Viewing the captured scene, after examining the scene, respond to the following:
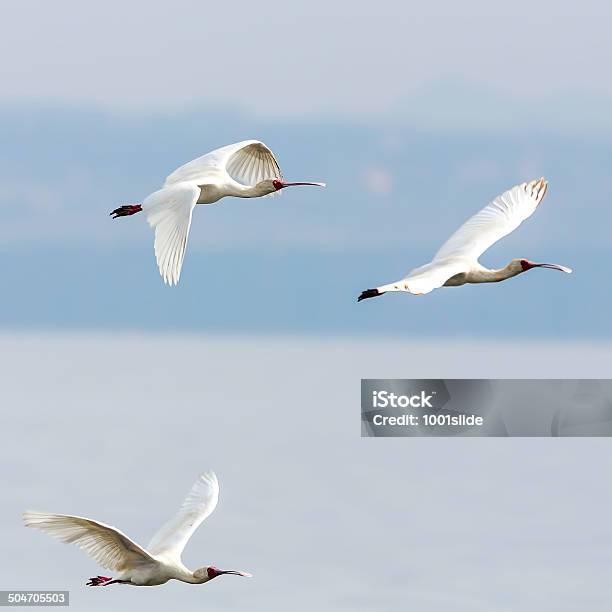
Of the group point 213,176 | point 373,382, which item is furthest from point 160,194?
point 373,382

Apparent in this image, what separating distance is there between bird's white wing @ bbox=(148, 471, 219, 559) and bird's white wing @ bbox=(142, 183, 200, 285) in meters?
1.90

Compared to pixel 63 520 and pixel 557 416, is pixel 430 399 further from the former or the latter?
pixel 63 520

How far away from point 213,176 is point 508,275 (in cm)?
312

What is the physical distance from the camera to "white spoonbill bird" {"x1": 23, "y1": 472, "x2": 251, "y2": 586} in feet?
43.0

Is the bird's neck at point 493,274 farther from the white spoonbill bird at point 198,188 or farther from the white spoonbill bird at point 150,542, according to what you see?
the white spoonbill bird at point 150,542

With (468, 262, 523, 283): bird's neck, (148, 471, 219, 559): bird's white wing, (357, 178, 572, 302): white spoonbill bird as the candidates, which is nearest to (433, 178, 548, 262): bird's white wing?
(357, 178, 572, 302): white spoonbill bird

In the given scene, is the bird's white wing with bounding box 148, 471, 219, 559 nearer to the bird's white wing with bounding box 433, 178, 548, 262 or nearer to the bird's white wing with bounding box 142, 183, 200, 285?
the bird's white wing with bounding box 142, 183, 200, 285

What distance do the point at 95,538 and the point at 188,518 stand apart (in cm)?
166

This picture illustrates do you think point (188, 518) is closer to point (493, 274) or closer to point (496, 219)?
point (493, 274)

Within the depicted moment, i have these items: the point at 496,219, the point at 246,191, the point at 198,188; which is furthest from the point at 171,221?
the point at 496,219

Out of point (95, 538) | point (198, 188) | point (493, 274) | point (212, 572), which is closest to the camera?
point (95, 538)

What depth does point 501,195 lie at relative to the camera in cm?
1738

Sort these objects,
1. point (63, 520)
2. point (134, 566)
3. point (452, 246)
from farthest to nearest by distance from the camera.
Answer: point (452, 246) → point (134, 566) → point (63, 520)

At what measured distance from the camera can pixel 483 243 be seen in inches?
656
